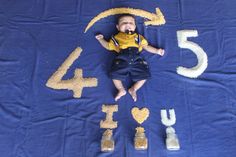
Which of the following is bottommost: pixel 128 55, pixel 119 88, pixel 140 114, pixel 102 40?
pixel 140 114

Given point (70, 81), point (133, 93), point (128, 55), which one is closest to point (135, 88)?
point (133, 93)

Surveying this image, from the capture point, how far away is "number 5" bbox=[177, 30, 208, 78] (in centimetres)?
158

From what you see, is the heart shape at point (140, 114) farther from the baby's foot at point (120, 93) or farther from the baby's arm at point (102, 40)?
the baby's arm at point (102, 40)

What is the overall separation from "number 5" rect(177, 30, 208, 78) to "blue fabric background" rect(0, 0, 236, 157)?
0.02 m

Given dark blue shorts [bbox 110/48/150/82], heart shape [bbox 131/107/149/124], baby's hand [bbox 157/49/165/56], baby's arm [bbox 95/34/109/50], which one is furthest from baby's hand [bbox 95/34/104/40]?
heart shape [bbox 131/107/149/124]

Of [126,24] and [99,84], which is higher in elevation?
[126,24]

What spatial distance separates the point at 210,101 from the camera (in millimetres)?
1517

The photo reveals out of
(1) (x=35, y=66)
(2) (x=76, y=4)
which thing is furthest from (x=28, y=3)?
(1) (x=35, y=66)

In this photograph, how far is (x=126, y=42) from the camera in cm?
157

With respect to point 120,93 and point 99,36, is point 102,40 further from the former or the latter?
point 120,93

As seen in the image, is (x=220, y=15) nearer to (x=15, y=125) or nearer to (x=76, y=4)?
(x=76, y=4)

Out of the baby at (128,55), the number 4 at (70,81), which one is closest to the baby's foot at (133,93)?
the baby at (128,55)

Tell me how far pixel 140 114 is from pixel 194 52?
427 mm

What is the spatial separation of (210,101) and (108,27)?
24.3 inches
